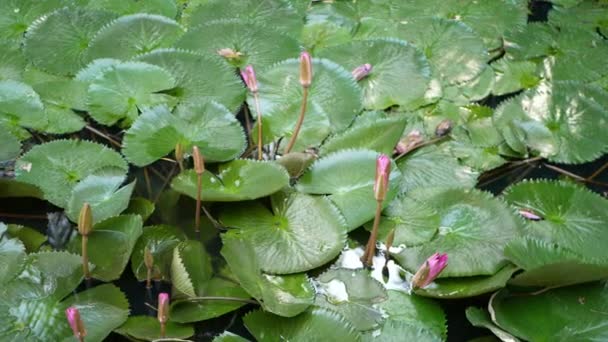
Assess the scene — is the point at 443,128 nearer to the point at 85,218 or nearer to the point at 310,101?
the point at 310,101

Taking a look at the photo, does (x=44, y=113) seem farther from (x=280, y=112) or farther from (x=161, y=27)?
(x=280, y=112)

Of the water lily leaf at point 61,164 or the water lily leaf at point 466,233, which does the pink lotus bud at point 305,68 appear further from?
the water lily leaf at point 61,164

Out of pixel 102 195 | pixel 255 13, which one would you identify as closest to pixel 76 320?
pixel 102 195

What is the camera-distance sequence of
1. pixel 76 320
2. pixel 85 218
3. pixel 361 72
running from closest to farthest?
pixel 76 320 < pixel 85 218 < pixel 361 72

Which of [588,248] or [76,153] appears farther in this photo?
[76,153]

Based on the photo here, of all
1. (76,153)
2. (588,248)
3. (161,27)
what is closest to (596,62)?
(588,248)

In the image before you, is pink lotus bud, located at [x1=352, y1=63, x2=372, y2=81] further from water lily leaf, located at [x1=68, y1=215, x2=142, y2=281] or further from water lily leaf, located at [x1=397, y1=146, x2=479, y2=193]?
water lily leaf, located at [x1=68, y1=215, x2=142, y2=281]

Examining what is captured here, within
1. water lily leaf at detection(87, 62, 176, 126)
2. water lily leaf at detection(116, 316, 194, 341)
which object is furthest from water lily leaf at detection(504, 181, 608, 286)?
water lily leaf at detection(87, 62, 176, 126)

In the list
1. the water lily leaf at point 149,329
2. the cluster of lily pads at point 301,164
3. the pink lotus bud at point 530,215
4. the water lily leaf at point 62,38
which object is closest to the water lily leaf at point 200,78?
the cluster of lily pads at point 301,164
